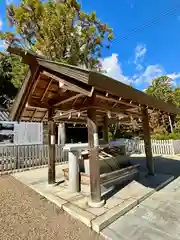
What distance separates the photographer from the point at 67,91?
15.4 feet

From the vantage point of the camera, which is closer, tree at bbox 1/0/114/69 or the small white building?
the small white building

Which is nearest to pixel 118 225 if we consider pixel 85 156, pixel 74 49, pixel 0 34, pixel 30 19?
pixel 85 156

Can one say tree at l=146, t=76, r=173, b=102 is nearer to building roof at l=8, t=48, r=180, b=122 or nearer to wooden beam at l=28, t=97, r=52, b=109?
building roof at l=8, t=48, r=180, b=122

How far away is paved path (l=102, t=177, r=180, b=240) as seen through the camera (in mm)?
2740

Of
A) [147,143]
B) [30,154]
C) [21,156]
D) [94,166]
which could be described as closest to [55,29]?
[30,154]

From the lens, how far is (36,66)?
4.02 meters

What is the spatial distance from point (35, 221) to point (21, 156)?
223 inches

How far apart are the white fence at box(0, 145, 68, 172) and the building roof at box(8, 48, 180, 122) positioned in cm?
268

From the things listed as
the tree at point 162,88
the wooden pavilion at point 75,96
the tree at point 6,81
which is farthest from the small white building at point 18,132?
the tree at point 162,88

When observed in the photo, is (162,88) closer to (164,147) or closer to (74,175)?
(164,147)

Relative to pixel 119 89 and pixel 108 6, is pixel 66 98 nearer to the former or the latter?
pixel 119 89

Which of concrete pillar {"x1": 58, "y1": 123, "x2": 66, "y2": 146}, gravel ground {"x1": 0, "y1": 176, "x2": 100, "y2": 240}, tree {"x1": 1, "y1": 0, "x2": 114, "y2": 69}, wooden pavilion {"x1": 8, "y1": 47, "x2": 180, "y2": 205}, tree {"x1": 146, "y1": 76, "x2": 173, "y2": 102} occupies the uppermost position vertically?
tree {"x1": 1, "y1": 0, "x2": 114, "y2": 69}

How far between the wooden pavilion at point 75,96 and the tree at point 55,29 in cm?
778

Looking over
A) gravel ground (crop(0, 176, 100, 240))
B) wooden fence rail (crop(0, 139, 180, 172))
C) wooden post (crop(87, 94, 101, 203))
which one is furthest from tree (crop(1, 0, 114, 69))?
gravel ground (crop(0, 176, 100, 240))
